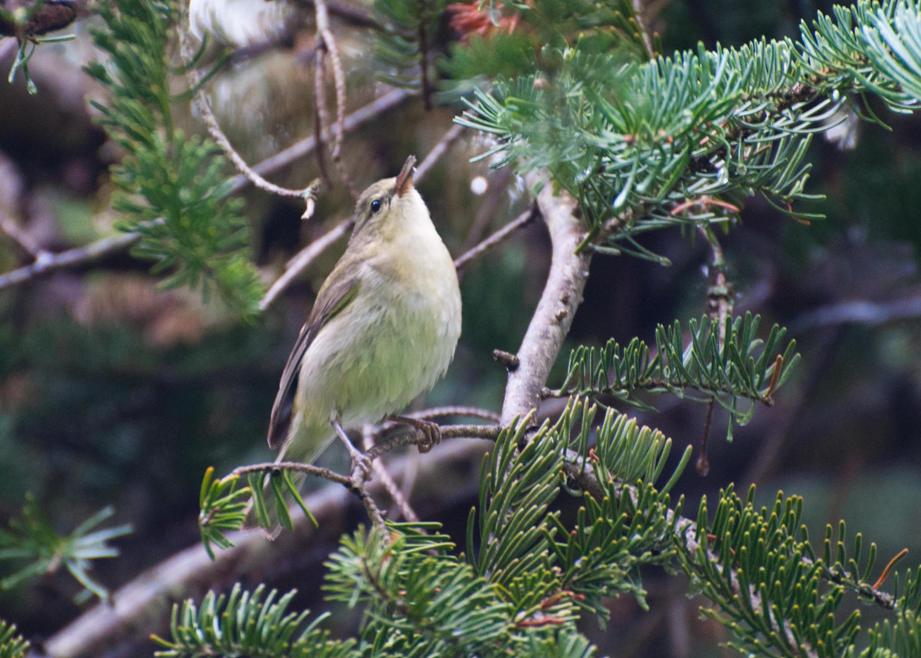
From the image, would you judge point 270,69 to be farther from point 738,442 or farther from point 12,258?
point 738,442

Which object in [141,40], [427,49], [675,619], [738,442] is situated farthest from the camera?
[738,442]

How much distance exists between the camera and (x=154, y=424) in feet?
11.9

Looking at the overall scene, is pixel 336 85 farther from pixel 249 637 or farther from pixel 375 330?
pixel 249 637

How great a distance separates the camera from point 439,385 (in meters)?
4.10

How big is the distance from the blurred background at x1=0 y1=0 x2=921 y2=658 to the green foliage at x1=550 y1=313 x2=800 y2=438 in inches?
61.0

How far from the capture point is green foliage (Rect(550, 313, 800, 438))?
1.60m

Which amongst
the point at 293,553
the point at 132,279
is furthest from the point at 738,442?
the point at 132,279

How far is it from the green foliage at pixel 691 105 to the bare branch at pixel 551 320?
0.86ft

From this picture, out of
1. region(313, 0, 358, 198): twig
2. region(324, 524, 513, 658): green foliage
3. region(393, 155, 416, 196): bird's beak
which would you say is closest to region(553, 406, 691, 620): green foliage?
region(324, 524, 513, 658): green foliage

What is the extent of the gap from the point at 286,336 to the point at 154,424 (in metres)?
0.64

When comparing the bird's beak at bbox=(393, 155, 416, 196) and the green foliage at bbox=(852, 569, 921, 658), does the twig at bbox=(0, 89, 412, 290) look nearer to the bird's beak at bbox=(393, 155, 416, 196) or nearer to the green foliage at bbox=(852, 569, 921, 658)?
the bird's beak at bbox=(393, 155, 416, 196)

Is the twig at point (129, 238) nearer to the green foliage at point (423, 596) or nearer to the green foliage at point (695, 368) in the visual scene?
the green foliage at point (695, 368)

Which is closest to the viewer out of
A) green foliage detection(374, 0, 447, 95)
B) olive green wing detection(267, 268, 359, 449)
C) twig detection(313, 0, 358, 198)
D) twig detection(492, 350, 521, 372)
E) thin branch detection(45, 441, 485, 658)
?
twig detection(492, 350, 521, 372)

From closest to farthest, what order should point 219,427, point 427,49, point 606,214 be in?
point 606,214 < point 427,49 < point 219,427
